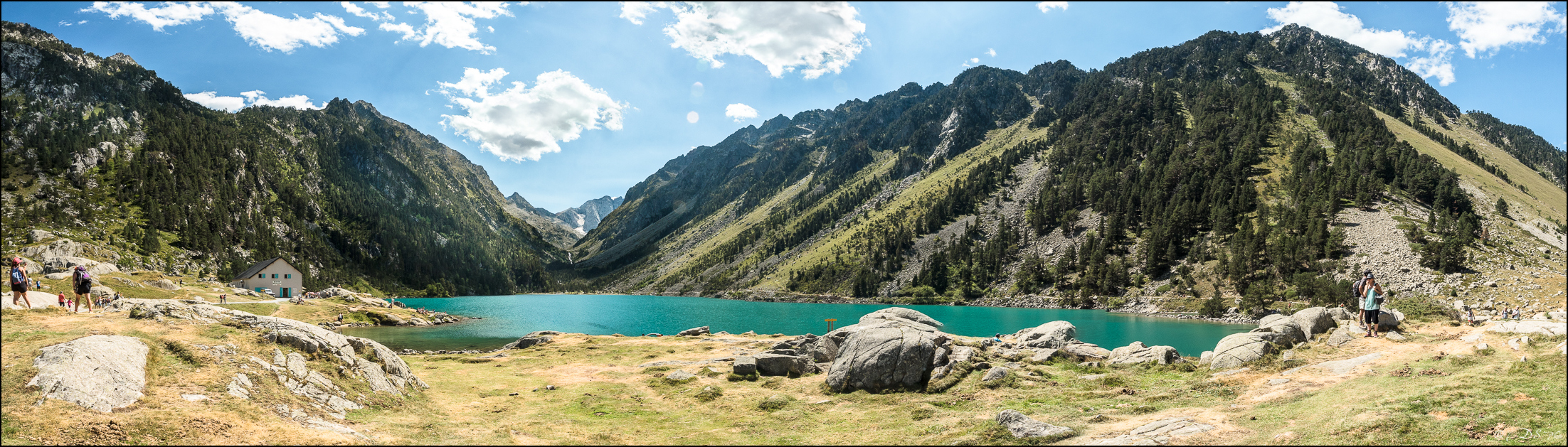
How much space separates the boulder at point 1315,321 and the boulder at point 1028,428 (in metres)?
21.9

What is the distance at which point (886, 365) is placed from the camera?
26188 millimetres

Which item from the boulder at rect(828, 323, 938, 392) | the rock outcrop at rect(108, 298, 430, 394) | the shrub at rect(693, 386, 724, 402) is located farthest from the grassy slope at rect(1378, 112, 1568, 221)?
the rock outcrop at rect(108, 298, 430, 394)

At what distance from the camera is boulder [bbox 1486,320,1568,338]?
64.0ft

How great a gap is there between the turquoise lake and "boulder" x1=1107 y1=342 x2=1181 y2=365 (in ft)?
89.6

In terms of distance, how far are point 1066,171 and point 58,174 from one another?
281130 millimetres

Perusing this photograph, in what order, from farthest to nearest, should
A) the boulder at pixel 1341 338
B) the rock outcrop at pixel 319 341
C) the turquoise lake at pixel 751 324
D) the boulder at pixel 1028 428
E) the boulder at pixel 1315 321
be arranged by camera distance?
the turquoise lake at pixel 751 324 → the boulder at pixel 1315 321 → the boulder at pixel 1341 338 → the rock outcrop at pixel 319 341 → the boulder at pixel 1028 428

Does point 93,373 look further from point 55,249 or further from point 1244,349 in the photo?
point 55,249

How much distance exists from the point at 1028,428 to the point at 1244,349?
666 inches

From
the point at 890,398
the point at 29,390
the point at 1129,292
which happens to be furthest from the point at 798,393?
the point at 1129,292

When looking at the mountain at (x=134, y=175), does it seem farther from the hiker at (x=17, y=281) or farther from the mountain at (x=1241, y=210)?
the mountain at (x=1241, y=210)

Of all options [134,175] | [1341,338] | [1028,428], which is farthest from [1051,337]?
[134,175]

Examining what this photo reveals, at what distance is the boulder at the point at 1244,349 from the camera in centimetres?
2502

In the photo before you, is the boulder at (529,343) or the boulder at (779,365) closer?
the boulder at (779,365)

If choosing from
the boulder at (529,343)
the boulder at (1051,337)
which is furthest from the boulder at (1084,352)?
the boulder at (529,343)
